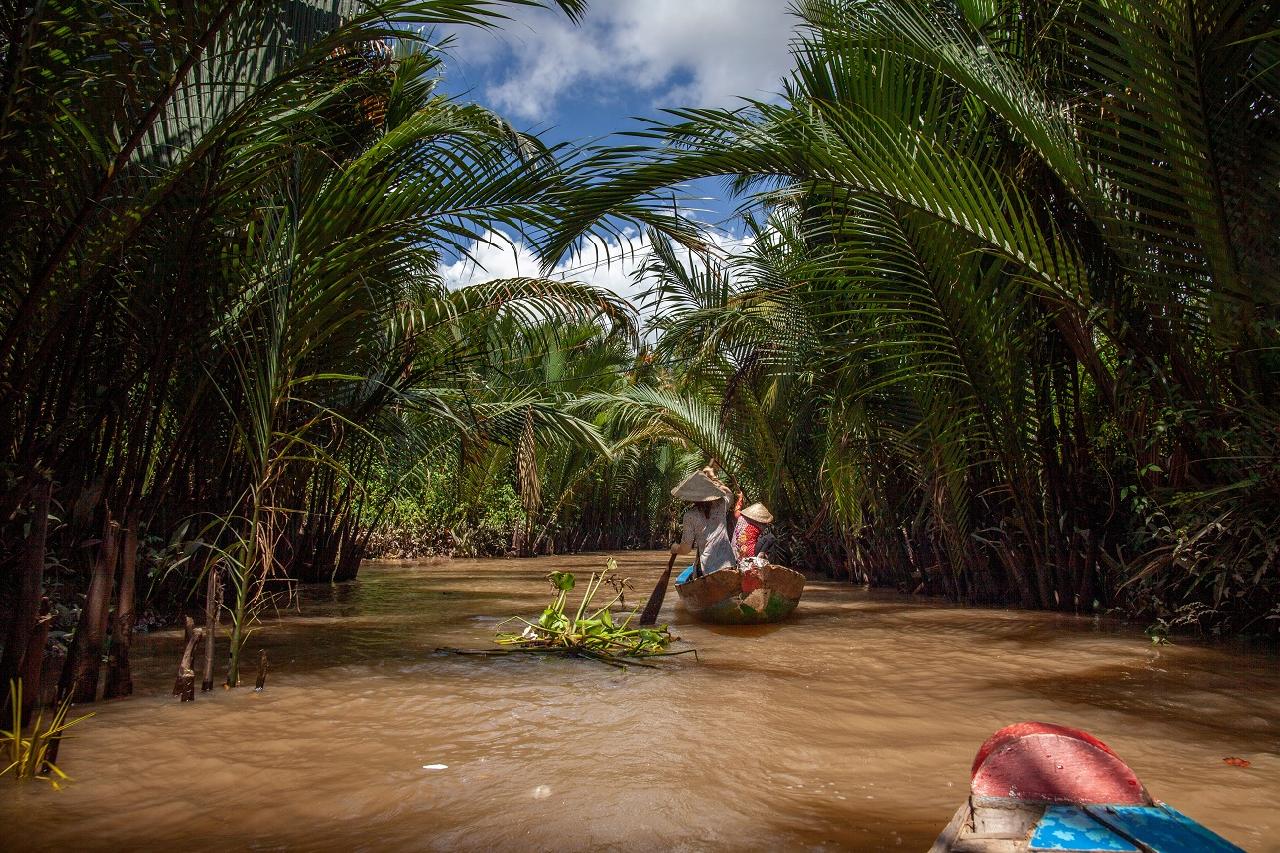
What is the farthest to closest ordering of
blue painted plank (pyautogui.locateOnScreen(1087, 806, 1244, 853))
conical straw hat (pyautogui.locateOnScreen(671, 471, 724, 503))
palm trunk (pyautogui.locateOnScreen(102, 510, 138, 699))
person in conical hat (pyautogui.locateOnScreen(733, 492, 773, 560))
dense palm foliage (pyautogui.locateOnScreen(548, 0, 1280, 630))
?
person in conical hat (pyautogui.locateOnScreen(733, 492, 773, 560)), conical straw hat (pyautogui.locateOnScreen(671, 471, 724, 503)), dense palm foliage (pyautogui.locateOnScreen(548, 0, 1280, 630)), palm trunk (pyautogui.locateOnScreen(102, 510, 138, 699)), blue painted plank (pyautogui.locateOnScreen(1087, 806, 1244, 853))

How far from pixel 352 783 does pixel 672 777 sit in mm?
1033

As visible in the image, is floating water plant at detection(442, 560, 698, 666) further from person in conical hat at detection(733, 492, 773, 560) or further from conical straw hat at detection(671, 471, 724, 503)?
person in conical hat at detection(733, 492, 773, 560)

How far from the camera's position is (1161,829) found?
145 cm

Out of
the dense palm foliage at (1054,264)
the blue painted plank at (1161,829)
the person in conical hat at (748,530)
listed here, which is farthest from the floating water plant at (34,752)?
the person in conical hat at (748,530)

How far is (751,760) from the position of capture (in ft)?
10.0

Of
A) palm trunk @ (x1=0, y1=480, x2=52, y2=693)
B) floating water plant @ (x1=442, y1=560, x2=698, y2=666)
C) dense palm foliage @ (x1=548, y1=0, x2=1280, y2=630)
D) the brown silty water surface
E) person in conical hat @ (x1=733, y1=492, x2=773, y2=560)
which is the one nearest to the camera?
the brown silty water surface

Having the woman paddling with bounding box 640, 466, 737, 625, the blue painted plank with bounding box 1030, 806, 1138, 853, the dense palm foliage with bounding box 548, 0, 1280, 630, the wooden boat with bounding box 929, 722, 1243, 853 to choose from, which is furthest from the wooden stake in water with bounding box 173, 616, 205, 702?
the woman paddling with bounding box 640, 466, 737, 625

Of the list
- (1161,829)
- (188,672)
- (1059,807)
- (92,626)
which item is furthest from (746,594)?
(1161,829)

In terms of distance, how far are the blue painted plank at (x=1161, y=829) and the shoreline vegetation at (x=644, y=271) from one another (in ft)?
10.1

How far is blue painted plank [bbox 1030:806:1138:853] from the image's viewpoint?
1.41 m

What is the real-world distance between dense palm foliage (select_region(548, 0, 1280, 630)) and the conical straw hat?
1260 mm

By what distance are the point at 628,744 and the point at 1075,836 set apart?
205 centimetres

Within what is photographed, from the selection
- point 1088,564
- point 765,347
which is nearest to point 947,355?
point 1088,564

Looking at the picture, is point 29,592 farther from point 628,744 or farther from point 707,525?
point 707,525
